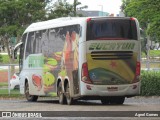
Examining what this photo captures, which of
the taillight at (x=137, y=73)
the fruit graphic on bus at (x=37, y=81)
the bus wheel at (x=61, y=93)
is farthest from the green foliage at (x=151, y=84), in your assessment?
the taillight at (x=137, y=73)

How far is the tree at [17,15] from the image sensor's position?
44.8m

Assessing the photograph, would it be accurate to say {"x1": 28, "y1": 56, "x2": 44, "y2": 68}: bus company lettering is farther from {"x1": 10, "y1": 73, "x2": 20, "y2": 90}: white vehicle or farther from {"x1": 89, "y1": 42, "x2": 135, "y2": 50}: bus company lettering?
{"x1": 10, "y1": 73, "x2": 20, "y2": 90}: white vehicle

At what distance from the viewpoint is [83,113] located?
19938mm

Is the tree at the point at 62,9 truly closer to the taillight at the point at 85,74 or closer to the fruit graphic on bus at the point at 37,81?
the fruit graphic on bus at the point at 37,81

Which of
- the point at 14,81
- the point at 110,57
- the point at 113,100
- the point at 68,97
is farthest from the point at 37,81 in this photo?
the point at 14,81

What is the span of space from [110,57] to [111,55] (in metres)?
0.09

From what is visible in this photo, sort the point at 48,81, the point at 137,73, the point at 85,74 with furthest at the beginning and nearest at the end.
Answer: the point at 48,81, the point at 137,73, the point at 85,74

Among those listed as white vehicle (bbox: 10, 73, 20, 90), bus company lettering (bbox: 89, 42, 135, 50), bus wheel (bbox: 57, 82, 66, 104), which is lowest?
white vehicle (bbox: 10, 73, 20, 90)

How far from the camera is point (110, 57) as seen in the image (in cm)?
2502

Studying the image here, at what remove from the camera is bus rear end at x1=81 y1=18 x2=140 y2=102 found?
24844mm

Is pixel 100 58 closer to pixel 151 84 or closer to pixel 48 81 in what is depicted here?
pixel 48 81

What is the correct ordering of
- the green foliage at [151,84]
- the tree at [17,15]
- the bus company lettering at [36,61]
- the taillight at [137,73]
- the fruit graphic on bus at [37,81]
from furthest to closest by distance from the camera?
1. the tree at [17,15]
2. the green foliage at [151,84]
3. the fruit graphic on bus at [37,81]
4. the bus company lettering at [36,61]
5. the taillight at [137,73]

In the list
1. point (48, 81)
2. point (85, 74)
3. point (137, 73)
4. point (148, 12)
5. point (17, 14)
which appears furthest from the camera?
point (17, 14)

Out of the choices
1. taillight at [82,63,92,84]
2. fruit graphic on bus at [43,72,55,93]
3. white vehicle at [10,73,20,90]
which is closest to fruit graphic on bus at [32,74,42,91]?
fruit graphic on bus at [43,72,55,93]
